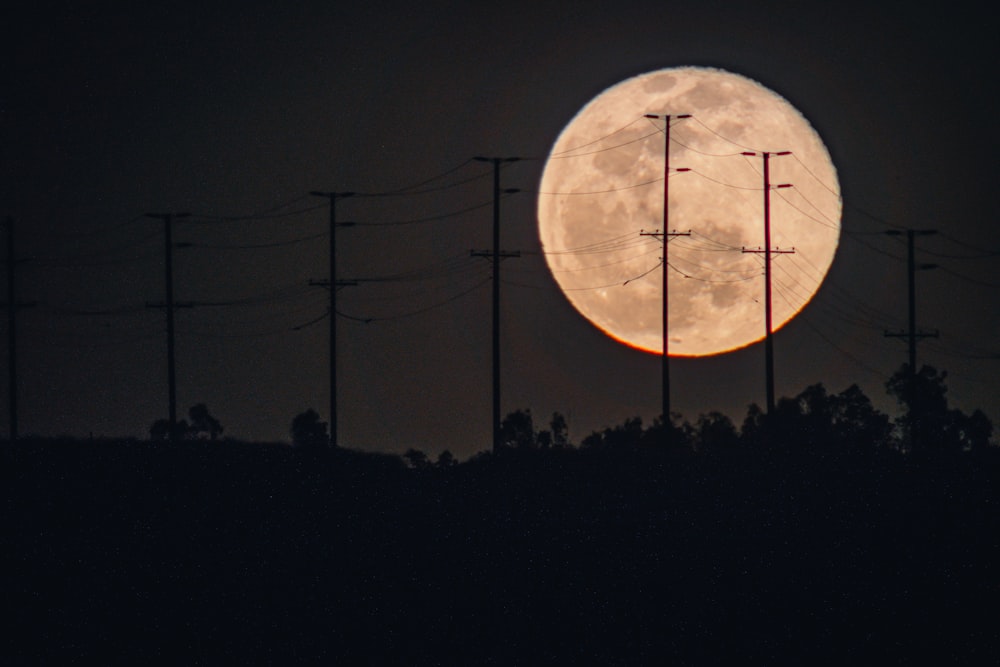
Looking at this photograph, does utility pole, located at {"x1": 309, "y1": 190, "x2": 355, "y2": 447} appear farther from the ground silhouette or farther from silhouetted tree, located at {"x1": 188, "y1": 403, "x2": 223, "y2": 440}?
silhouetted tree, located at {"x1": 188, "y1": 403, "x2": 223, "y2": 440}

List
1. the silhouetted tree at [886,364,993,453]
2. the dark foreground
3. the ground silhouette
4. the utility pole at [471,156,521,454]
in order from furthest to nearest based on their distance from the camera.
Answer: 1. the silhouetted tree at [886,364,993,453]
2. the utility pole at [471,156,521,454]
3. the ground silhouette
4. the dark foreground

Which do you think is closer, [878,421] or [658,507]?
[658,507]

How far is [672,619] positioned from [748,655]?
13.5 ft

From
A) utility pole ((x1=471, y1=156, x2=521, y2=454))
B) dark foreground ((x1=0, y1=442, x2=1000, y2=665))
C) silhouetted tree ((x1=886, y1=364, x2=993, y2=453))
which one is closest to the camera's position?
dark foreground ((x1=0, y1=442, x2=1000, y2=665))

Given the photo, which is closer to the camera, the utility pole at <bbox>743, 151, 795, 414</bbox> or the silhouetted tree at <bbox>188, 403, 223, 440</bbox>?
the utility pole at <bbox>743, 151, 795, 414</bbox>

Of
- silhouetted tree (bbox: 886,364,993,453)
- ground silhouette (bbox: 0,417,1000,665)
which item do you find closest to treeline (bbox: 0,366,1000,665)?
ground silhouette (bbox: 0,417,1000,665)

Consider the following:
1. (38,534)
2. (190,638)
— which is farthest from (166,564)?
(190,638)

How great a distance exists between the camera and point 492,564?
189 feet

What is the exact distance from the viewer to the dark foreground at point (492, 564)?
47.3 m

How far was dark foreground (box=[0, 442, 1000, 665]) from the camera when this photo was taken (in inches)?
1861

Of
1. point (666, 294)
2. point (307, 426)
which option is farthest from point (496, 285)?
point (307, 426)

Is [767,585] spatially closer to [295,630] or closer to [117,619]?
[295,630]

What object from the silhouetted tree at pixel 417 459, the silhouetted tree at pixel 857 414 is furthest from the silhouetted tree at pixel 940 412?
the silhouetted tree at pixel 417 459

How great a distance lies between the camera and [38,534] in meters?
61.1
